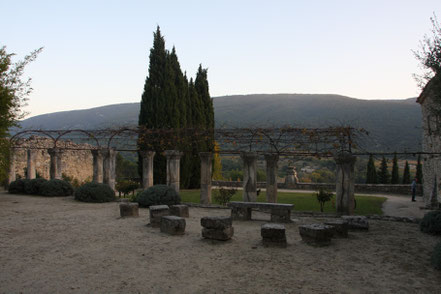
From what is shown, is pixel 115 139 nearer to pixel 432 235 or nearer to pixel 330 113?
pixel 432 235

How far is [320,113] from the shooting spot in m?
68.6

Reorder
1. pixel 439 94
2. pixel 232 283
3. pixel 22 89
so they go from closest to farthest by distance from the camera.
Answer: pixel 232 283, pixel 439 94, pixel 22 89

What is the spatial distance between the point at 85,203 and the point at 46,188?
2.85 m

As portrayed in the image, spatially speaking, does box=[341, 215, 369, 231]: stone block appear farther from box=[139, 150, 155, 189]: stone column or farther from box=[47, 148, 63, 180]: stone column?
box=[47, 148, 63, 180]: stone column

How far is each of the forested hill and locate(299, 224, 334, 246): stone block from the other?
23.6m

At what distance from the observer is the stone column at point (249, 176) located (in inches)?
468

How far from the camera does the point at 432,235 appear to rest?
8.50 m

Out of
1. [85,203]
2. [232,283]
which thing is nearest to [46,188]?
[85,203]

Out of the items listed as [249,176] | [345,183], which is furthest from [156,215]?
[345,183]

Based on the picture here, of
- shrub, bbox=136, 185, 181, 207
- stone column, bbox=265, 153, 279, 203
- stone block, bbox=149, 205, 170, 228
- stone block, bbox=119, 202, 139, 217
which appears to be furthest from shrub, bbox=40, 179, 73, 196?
stone column, bbox=265, 153, 279, 203

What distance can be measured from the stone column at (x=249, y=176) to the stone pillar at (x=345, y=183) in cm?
276

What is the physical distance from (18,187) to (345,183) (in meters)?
14.3

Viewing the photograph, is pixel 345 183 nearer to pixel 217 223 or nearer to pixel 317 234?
pixel 317 234

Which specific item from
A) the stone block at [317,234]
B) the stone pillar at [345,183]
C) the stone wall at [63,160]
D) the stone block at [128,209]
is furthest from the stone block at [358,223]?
the stone wall at [63,160]
